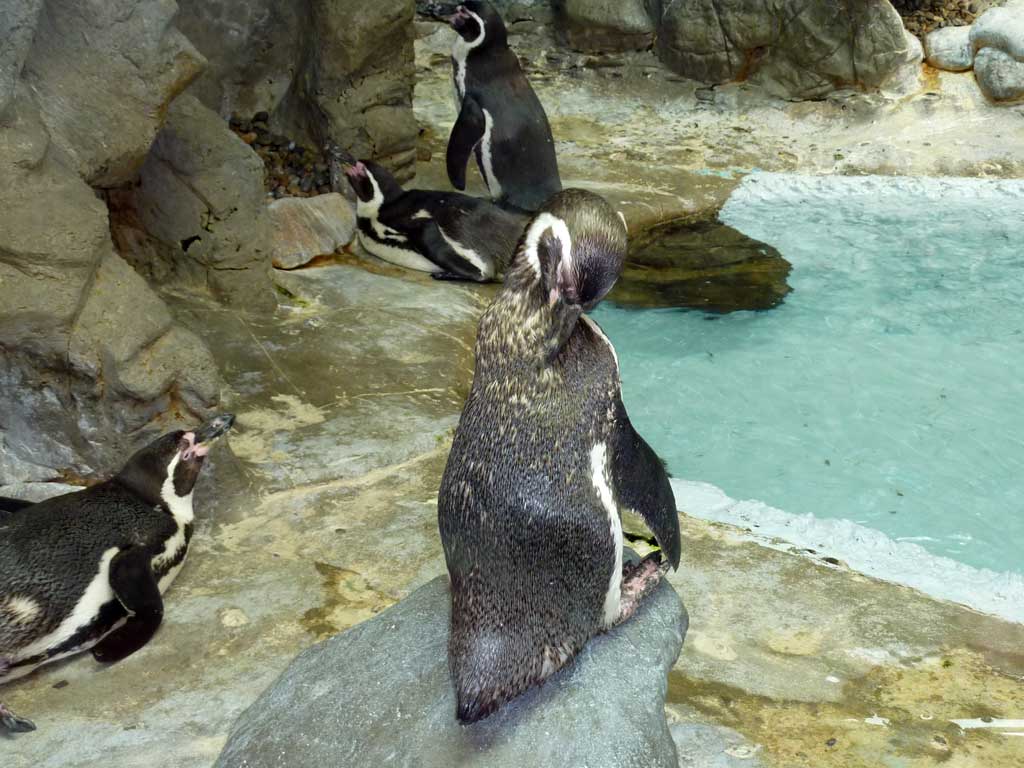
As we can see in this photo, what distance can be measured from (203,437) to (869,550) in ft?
7.69

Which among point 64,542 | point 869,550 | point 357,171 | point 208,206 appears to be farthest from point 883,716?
point 357,171

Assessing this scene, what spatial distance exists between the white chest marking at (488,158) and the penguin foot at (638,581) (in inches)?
186

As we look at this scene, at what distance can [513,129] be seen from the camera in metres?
7.11

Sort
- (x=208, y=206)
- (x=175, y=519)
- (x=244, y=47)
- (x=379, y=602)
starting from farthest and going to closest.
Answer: (x=244, y=47), (x=208, y=206), (x=175, y=519), (x=379, y=602)

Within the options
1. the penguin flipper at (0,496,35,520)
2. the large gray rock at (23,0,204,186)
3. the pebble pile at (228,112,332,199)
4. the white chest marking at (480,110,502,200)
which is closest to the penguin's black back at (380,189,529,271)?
the white chest marking at (480,110,502,200)

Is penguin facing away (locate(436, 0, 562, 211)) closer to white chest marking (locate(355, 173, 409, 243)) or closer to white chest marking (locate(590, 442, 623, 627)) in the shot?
white chest marking (locate(355, 173, 409, 243))

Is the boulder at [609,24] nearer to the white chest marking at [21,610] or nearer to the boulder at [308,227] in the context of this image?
the boulder at [308,227]

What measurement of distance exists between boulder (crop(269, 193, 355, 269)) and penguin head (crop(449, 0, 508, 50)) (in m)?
1.35

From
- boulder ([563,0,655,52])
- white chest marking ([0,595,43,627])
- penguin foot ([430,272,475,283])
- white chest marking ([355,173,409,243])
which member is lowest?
penguin foot ([430,272,475,283])

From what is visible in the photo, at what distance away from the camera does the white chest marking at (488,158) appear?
7.23 m

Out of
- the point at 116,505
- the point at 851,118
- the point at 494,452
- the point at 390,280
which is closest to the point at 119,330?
the point at 116,505

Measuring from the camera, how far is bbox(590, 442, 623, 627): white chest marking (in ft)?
8.16

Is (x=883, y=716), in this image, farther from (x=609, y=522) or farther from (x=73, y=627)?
(x=73, y=627)

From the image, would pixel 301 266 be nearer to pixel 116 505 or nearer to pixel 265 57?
pixel 265 57
